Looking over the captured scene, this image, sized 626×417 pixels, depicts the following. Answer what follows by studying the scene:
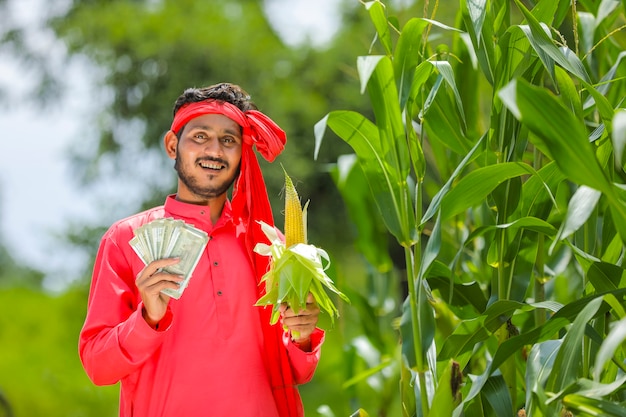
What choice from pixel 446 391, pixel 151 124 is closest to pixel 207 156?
pixel 446 391

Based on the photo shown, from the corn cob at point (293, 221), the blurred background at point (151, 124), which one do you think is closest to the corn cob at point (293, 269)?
the corn cob at point (293, 221)

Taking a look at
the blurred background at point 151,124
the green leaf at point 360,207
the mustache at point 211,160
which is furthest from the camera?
the blurred background at point 151,124

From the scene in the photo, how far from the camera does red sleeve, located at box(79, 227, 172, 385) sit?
1.61 metres

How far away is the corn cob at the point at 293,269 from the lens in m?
1.60

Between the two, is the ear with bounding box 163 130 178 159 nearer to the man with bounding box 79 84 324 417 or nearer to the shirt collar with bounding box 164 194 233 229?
the man with bounding box 79 84 324 417

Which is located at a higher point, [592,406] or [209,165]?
[209,165]

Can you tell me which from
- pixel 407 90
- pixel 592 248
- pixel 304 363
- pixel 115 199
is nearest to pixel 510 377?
pixel 592 248

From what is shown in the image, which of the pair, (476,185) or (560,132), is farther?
(476,185)

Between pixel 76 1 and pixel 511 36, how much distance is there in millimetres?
7600

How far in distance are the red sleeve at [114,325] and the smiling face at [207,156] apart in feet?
0.51

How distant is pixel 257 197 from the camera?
72.8 inches

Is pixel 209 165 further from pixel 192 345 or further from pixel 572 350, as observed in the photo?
pixel 572 350

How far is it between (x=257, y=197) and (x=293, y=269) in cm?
29

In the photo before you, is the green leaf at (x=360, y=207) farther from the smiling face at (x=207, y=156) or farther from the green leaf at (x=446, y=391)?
the green leaf at (x=446, y=391)
